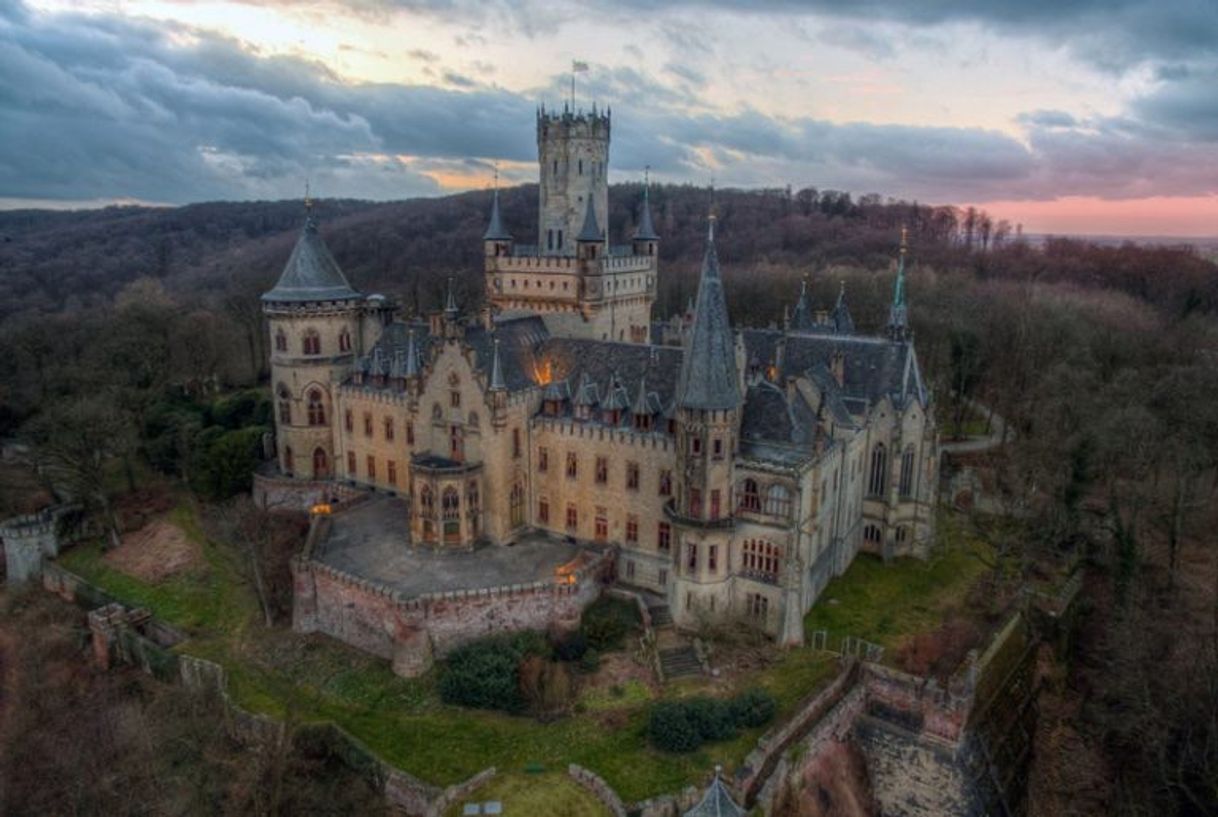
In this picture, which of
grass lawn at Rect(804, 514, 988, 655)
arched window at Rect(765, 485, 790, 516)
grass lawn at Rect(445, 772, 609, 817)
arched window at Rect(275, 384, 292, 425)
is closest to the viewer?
grass lawn at Rect(445, 772, 609, 817)

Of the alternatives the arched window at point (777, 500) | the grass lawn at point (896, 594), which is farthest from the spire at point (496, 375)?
the grass lawn at point (896, 594)

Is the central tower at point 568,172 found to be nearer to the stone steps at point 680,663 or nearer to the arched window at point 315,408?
the arched window at point 315,408

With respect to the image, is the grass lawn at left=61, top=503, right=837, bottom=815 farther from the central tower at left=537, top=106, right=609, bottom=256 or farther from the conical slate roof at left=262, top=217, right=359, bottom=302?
the central tower at left=537, top=106, right=609, bottom=256

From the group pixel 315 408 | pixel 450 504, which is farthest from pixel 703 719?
A: pixel 315 408

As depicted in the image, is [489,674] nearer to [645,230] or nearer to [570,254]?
[570,254]

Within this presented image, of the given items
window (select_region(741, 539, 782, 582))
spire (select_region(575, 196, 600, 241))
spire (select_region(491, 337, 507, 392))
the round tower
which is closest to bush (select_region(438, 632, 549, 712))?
window (select_region(741, 539, 782, 582))
